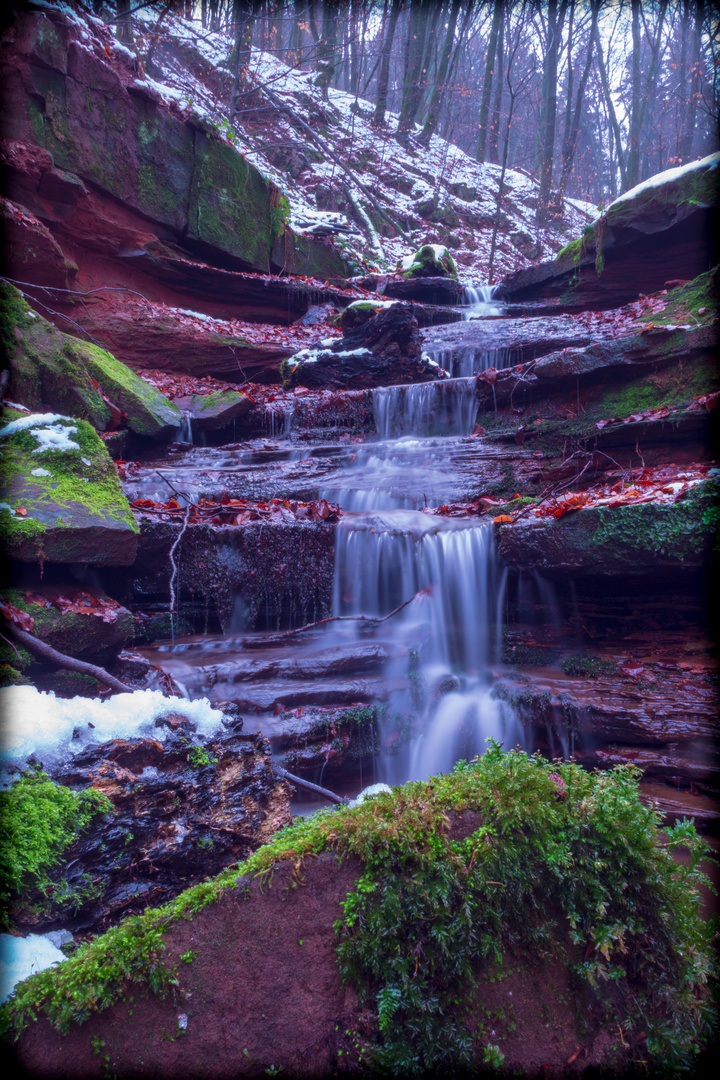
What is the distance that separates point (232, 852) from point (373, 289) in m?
15.2

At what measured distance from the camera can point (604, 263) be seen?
11.1 m

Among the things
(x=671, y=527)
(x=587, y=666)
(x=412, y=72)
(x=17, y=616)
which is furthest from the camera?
(x=412, y=72)

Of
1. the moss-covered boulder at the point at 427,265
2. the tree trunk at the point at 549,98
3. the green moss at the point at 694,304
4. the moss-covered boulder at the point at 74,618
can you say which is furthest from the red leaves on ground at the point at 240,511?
the tree trunk at the point at 549,98

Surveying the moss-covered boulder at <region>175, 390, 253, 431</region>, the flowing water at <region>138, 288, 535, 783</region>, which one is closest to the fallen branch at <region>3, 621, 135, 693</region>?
the flowing water at <region>138, 288, 535, 783</region>

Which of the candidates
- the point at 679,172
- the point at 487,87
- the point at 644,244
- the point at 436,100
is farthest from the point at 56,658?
the point at 487,87

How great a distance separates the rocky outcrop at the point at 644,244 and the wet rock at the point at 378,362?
15.5ft

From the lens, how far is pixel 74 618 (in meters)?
3.50

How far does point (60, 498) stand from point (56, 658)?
4.29 feet

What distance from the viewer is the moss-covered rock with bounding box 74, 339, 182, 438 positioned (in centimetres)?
700

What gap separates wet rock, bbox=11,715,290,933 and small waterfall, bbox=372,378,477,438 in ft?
23.5

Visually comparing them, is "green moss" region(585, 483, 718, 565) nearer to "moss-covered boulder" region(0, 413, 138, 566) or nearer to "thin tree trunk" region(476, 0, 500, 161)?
"moss-covered boulder" region(0, 413, 138, 566)

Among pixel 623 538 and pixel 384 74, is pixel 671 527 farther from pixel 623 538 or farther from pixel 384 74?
pixel 384 74

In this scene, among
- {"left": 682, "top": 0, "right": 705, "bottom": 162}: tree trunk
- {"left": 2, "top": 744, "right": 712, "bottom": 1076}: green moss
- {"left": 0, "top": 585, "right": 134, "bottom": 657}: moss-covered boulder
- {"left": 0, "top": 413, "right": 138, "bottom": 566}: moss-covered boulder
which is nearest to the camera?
{"left": 2, "top": 744, "right": 712, "bottom": 1076}: green moss

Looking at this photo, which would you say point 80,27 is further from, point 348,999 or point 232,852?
point 348,999
